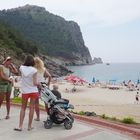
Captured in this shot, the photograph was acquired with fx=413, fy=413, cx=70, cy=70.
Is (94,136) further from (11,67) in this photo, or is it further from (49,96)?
(11,67)

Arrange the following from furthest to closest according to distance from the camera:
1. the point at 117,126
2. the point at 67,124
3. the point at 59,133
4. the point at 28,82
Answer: the point at 117,126
the point at 67,124
the point at 28,82
the point at 59,133

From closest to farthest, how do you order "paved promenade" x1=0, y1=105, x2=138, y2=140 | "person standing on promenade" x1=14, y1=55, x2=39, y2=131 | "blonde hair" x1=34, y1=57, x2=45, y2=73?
"paved promenade" x1=0, y1=105, x2=138, y2=140 < "person standing on promenade" x1=14, y1=55, x2=39, y2=131 < "blonde hair" x1=34, y1=57, x2=45, y2=73

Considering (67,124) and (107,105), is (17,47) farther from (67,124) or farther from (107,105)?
(67,124)

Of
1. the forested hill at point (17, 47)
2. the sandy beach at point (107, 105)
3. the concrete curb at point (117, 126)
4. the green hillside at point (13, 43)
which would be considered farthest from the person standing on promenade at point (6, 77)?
the green hillside at point (13, 43)

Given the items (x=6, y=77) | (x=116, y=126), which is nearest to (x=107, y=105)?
(x=116, y=126)

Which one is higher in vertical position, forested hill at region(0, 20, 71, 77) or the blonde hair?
forested hill at region(0, 20, 71, 77)

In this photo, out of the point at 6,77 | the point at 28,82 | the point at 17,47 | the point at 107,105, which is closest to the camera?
the point at 28,82

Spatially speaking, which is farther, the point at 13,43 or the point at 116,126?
the point at 13,43

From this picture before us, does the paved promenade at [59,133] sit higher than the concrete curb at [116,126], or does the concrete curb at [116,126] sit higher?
the concrete curb at [116,126]

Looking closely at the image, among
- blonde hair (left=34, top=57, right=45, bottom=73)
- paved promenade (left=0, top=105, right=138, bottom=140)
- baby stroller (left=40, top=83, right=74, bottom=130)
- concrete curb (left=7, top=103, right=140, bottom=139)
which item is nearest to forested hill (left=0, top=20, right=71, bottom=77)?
concrete curb (left=7, top=103, right=140, bottom=139)

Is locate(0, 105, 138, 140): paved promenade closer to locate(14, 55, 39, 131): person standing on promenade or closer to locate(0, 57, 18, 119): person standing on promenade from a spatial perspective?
locate(14, 55, 39, 131): person standing on promenade

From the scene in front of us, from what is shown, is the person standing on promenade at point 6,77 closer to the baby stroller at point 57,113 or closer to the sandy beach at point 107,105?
the baby stroller at point 57,113

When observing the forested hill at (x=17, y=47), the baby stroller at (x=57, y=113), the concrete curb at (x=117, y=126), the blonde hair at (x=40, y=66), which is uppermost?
the forested hill at (x=17, y=47)

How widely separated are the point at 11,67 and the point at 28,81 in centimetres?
129
